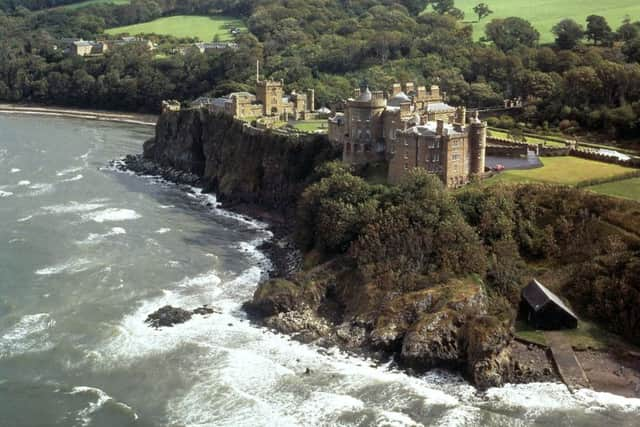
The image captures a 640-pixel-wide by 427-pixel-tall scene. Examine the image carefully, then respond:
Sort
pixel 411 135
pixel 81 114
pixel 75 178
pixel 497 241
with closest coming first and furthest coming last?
pixel 497 241, pixel 411 135, pixel 75 178, pixel 81 114

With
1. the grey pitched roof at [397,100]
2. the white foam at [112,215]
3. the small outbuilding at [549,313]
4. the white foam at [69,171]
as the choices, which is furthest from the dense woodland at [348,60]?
the white foam at [112,215]

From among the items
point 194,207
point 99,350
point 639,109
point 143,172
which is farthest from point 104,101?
point 99,350

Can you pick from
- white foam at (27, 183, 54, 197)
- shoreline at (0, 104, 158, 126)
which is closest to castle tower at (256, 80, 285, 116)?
white foam at (27, 183, 54, 197)

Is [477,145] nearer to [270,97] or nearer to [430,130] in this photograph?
[430,130]

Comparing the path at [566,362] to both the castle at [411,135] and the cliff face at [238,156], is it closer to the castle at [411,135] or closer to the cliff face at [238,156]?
the castle at [411,135]

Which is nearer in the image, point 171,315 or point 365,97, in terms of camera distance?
point 171,315

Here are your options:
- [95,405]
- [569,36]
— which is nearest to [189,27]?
[569,36]
